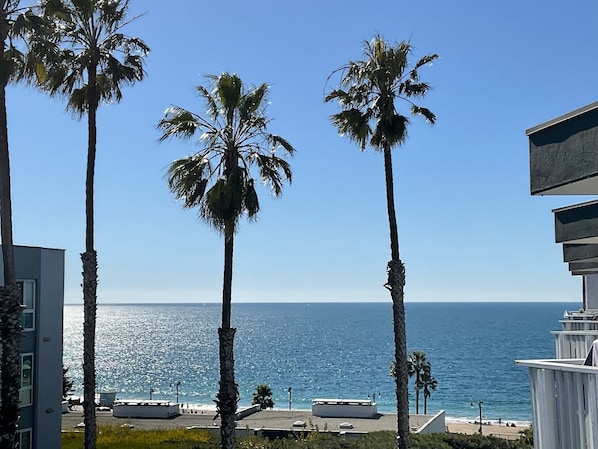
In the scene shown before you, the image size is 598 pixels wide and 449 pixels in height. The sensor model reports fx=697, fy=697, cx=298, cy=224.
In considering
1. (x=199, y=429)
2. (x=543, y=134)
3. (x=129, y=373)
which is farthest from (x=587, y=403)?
(x=129, y=373)

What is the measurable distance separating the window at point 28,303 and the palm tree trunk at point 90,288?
13.0 feet

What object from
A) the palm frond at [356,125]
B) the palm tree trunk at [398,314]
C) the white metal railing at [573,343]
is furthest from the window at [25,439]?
the white metal railing at [573,343]

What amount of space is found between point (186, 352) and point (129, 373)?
30394 millimetres

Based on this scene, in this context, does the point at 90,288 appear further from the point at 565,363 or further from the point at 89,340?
the point at 565,363

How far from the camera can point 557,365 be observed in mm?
6812

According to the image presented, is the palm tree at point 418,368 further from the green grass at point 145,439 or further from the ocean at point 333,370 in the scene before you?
the green grass at point 145,439

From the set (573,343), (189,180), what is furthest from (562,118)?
(189,180)

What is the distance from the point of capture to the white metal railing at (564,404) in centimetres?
641

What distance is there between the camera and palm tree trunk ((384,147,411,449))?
18828 millimetres

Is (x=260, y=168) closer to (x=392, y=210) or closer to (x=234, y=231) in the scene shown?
(x=234, y=231)

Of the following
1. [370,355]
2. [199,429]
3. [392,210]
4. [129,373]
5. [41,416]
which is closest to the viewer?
[392,210]

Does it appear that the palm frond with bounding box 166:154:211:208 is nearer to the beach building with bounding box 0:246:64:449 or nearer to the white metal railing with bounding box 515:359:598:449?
the beach building with bounding box 0:246:64:449

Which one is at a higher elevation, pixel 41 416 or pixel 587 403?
pixel 587 403

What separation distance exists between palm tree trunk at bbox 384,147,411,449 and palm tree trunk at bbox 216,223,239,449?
4.48 metres
